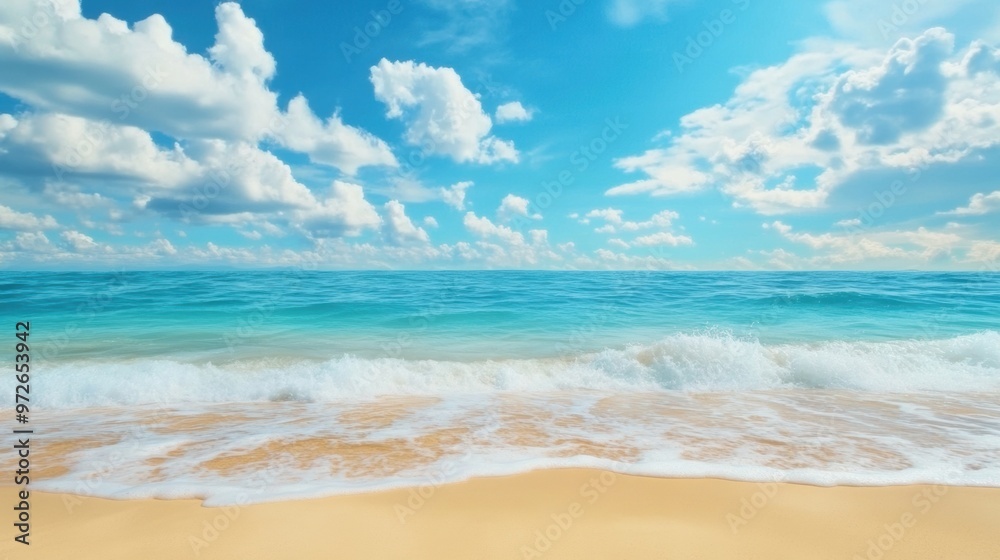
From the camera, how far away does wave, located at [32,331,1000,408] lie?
8758mm

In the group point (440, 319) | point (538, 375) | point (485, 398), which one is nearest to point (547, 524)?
point (485, 398)

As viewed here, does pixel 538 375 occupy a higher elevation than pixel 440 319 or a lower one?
lower

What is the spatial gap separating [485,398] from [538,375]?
2173mm

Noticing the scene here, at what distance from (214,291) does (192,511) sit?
89.4ft

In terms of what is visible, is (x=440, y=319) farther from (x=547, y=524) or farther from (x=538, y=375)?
(x=547, y=524)

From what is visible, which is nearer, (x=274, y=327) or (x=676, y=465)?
(x=676, y=465)

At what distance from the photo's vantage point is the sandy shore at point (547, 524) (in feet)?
10.5

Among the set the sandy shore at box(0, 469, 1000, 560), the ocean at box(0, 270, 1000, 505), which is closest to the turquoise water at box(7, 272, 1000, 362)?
the ocean at box(0, 270, 1000, 505)

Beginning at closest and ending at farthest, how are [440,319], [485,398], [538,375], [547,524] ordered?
[547,524] < [485,398] < [538,375] < [440,319]

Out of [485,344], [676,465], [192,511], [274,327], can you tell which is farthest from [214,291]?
[676,465]

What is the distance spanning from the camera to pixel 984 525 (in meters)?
3.63

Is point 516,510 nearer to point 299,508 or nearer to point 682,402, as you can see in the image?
point 299,508

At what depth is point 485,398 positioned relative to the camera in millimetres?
8492

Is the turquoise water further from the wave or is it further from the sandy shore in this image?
the sandy shore
